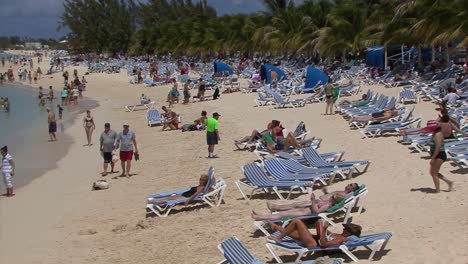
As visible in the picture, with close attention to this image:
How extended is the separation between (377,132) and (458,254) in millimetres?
7381

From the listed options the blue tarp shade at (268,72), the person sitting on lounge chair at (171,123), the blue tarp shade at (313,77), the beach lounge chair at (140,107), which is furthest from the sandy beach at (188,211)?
the blue tarp shade at (268,72)

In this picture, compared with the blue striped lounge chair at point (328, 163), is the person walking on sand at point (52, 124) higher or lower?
lower

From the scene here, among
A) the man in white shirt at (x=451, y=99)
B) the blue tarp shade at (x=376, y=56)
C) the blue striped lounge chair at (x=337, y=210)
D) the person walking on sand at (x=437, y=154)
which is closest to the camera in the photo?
Answer: the blue striped lounge chair at (x=337, y=210)

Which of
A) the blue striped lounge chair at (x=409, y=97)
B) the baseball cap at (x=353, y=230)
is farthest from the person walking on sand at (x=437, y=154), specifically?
the blue striped lounge chair at (x=409, y=97)

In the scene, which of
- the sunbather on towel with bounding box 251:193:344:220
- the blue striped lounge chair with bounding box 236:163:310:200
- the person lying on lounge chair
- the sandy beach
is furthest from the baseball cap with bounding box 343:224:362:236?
the person lying on lounge chair

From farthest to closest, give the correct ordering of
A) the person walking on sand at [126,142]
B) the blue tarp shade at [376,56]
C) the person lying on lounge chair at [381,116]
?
the blue tarp shade at [376,56] < the person lying on lounge chair at [381,116] < the person walking on sand at [126,142]

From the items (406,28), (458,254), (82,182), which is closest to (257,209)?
(458,254)

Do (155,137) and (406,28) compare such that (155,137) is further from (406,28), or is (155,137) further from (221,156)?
(406,28)

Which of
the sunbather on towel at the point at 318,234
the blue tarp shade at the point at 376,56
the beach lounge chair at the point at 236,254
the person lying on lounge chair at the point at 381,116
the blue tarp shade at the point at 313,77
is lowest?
the beach lounge chair at the point at 236,254

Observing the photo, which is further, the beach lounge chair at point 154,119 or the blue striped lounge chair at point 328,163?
the beach lounge chair at point 154,119

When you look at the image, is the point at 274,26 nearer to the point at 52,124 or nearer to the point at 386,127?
the point at 52,124

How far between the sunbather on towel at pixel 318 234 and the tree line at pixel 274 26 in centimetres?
1462

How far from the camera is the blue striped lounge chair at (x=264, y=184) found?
877cm

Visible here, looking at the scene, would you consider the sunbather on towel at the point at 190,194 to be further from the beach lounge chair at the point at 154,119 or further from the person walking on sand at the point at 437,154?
the beach lounge chair at the point at 154,119
